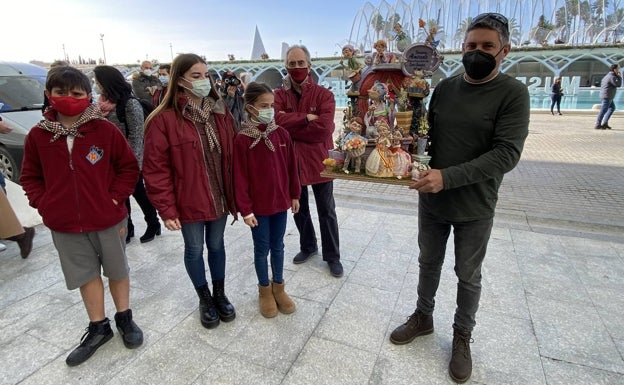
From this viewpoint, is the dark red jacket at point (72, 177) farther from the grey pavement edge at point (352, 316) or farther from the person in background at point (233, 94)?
the person in background at point (233, 94)

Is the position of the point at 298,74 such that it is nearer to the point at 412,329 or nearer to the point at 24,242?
the point at 412,329

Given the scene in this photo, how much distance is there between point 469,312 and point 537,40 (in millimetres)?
58490

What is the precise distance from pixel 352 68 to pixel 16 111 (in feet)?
24.9

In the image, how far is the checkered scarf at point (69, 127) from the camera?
2.22m

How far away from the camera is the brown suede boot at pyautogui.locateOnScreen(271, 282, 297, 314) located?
9.89 ft

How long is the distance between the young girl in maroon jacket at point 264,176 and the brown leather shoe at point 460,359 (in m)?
1.33

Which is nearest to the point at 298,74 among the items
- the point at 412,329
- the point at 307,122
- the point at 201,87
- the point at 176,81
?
the point at 307,122

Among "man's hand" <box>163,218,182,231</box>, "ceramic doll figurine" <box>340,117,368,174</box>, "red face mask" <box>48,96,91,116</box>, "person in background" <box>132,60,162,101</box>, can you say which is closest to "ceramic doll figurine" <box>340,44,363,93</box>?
"ceramic doll figurine" <box>340,117,368,174</box>

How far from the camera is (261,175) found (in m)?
2.70

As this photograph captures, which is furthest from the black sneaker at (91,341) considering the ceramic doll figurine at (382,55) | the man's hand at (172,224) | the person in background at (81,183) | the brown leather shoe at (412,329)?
the ceramic doll figurine at (382,55)

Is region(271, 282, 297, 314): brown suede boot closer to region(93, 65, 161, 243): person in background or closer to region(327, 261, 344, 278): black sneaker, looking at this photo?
region(327, 261, 344, 278): black sneaker

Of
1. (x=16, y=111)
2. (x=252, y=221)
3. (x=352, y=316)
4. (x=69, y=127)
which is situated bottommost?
(x=352, y=316)

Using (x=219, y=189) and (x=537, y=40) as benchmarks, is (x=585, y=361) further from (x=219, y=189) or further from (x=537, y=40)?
(x=537, y=40)

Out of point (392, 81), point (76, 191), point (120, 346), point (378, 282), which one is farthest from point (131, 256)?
point (392, 81)
